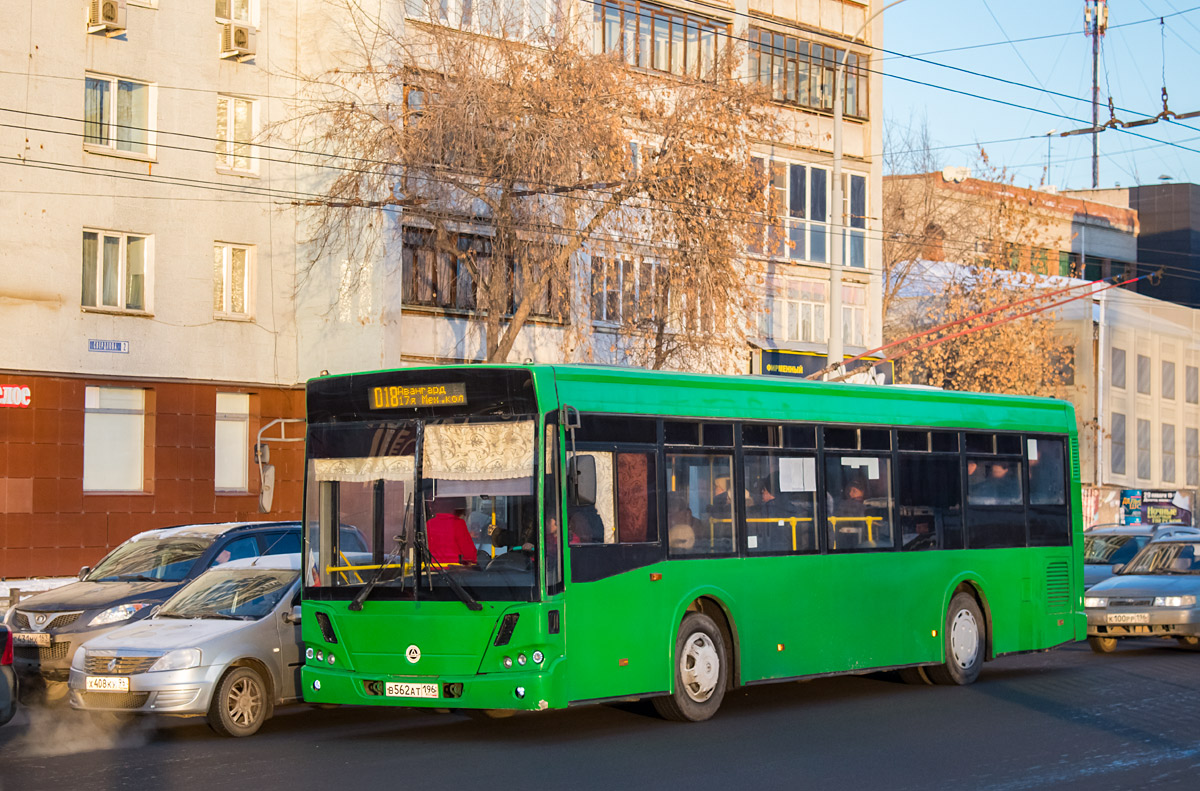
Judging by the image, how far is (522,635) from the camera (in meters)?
11.4

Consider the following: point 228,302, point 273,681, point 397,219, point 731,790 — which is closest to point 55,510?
point 228,302

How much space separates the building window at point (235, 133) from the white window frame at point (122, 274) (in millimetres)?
2328

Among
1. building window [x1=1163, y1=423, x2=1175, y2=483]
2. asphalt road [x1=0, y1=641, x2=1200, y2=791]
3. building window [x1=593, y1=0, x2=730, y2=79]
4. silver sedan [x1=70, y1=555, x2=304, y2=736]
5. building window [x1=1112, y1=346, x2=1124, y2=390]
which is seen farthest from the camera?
building window [x1=1163, y1=423, x2=1175, y2=483]

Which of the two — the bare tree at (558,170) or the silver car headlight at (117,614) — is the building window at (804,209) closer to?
the bare tree at (558,170)

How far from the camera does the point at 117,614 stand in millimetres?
15258

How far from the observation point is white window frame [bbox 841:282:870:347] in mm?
40875

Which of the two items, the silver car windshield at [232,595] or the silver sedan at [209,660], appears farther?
the silver car windshield at [232,595]

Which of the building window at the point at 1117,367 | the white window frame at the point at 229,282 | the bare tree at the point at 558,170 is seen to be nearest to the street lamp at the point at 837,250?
the bare tree at the point at 558,170

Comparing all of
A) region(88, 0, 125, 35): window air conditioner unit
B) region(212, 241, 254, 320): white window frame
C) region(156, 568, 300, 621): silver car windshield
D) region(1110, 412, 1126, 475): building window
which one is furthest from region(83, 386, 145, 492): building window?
region(1110, 412, 1126, 475): building window

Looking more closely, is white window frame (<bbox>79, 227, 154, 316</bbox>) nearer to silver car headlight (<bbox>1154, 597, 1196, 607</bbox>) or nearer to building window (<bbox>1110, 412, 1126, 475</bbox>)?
silver car headlight (<bbox>1154, 597, 1196, 607</bbox>)

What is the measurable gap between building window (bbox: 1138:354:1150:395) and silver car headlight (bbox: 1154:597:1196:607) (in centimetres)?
3470

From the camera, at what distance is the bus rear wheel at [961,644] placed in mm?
15883

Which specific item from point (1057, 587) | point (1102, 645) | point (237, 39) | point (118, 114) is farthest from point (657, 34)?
point (1057, 587)

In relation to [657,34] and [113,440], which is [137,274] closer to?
[113,440]
